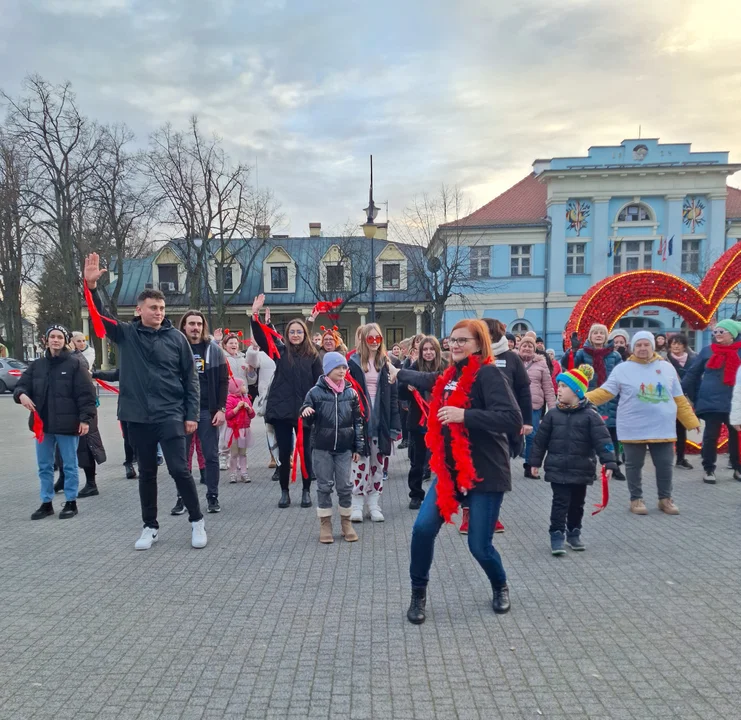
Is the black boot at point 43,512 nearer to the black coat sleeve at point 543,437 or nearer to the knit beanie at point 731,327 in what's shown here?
the black coat sleeve at point 543,437

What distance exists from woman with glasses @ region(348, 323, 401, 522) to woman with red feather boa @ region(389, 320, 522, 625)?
2.27m

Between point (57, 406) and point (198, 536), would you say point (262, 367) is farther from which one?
point (198, 536)

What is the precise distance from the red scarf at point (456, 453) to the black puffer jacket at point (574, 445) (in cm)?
169

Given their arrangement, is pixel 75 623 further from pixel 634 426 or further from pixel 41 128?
pixel 41 128

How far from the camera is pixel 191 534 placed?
19.3 ft

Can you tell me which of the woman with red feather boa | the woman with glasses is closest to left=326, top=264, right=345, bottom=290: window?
the woman with glasses

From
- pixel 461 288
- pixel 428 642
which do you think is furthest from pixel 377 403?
pixel 461 288

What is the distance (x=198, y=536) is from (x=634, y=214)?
120 ft

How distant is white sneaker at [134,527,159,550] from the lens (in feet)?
17.9

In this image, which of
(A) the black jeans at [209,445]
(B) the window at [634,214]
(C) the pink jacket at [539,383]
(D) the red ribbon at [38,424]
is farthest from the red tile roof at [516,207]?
(D) the red ribbon at [38,424]

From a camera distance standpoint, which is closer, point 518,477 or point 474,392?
point 474,392

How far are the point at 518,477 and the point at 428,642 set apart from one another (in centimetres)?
522

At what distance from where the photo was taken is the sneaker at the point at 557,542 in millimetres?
5246

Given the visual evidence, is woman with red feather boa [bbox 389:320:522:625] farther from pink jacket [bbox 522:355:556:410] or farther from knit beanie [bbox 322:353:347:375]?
pink jacket [bbox 522:355:556:410]
